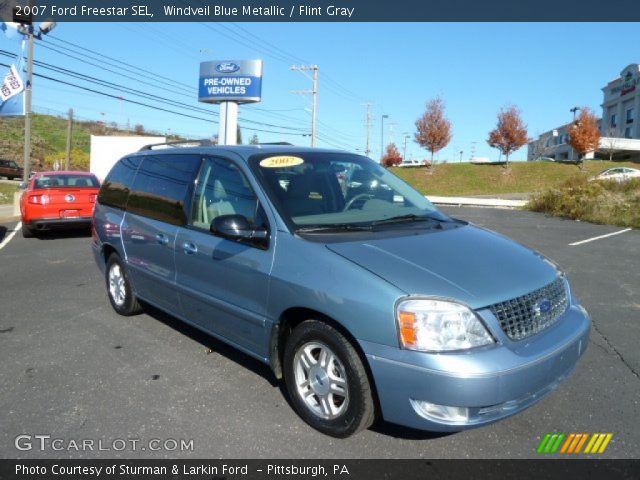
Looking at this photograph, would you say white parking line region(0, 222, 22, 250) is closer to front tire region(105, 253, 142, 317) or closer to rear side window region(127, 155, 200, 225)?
front tire region(105, 253, 142, 317)

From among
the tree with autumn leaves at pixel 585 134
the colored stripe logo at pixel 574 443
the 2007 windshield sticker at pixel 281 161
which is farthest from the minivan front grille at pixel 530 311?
the tree with autumn leaves at pixel 585 134

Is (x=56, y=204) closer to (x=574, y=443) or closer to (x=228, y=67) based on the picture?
(x=574, y=443)

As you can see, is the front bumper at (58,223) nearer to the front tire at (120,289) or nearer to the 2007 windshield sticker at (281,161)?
the front tire at (120,289)

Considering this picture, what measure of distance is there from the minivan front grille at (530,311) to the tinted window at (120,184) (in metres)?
3.92

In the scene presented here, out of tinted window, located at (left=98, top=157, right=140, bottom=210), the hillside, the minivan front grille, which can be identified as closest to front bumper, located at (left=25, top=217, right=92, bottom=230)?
tinted window, located at (left=98, top=157, right=140, bottom=210)

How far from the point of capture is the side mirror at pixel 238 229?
322 cm

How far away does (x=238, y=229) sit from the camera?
10.6 ft

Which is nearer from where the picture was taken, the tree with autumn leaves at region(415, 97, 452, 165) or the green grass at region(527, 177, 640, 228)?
the green grass at region(527, 177, 640, 228)

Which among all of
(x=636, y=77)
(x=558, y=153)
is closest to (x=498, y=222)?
(x=636, y=77)

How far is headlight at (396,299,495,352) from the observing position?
2.53 meters

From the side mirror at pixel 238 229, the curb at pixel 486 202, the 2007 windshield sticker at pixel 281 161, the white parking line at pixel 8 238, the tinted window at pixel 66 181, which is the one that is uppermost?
the curb at pixel 486 202

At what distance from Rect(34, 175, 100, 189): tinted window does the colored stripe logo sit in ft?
37.0

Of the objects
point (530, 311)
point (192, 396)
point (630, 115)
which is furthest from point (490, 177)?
point (192, 396)

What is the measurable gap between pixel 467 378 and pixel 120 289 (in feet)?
13.2
